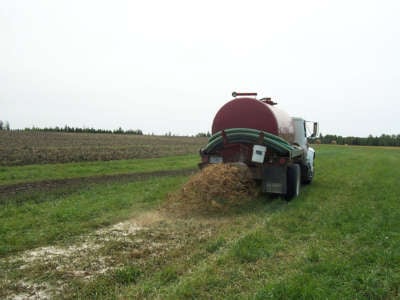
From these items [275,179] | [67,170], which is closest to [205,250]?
[275,179]

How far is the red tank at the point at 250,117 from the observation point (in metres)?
8.09

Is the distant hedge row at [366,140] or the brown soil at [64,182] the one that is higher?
the distant hedge row at [366,140]

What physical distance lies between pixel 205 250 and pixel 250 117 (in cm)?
422

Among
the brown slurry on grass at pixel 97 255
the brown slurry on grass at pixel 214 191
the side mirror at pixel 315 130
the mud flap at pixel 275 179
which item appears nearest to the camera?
the brown slurry on grass at pixel 97 255

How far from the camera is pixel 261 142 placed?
7.81m

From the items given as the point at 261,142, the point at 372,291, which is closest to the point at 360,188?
the point at 261,142

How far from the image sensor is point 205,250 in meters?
4.88

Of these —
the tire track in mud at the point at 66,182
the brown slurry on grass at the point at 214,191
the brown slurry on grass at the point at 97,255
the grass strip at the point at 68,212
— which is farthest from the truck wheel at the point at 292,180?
the tire track in mud at the point at 66,182

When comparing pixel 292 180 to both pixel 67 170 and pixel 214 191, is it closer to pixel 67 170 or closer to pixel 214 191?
pixel 214 191

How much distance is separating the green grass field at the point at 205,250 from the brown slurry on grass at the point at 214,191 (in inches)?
10.0

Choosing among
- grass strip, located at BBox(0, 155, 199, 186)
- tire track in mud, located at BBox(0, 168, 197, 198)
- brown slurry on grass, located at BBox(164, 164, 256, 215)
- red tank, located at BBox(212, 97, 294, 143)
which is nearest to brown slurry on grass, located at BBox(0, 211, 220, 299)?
brown slurry on grass, located at BBox(164, 164, 256, 215)

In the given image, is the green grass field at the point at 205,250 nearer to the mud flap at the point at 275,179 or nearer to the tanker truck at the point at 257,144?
the mud flap at the point at 275,179

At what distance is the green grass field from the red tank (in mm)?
1871

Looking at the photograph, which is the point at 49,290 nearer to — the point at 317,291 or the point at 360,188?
the point at 317,291
